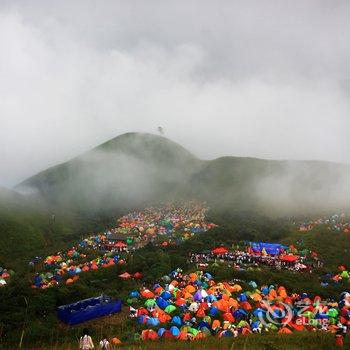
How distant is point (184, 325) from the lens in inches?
1122

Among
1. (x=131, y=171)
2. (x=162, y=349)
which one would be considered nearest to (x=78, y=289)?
(x=162, y=349)

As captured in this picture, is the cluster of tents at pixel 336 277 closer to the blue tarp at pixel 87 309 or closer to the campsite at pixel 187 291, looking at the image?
the campsite at pixel 187 291

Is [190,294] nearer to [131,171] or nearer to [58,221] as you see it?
[58,221]

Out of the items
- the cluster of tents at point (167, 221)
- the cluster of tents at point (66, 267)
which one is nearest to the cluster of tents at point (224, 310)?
the cluster of tents at point (66, 267)

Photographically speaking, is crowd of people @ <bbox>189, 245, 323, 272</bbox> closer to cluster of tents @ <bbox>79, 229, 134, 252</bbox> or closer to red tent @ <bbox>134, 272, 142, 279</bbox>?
red tent @ <bbox>134, 272, 142, 279</bbox>

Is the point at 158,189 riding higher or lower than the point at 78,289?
higher

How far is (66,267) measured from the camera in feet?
176

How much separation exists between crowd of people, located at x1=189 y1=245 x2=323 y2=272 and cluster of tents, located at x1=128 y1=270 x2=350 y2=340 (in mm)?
10117

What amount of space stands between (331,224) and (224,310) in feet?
150

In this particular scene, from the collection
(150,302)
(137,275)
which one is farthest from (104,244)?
(150,302)

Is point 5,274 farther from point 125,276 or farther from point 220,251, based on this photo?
point 220,251

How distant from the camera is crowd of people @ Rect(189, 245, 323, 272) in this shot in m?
48.7

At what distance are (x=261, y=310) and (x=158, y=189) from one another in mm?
104617

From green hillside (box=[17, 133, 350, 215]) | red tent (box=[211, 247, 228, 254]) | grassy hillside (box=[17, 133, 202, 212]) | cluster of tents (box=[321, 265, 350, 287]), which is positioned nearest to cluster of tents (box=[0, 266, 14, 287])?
red tent (box=[211, 247, 228, 254])
